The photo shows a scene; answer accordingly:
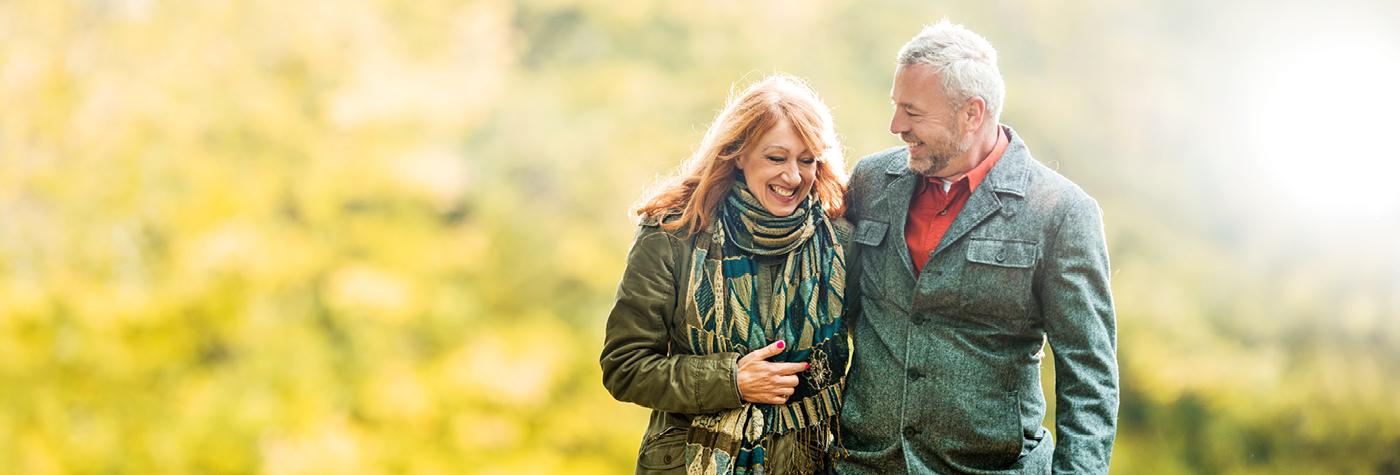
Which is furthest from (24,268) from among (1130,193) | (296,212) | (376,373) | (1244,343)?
(1244,343)

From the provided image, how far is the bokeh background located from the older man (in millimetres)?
3269

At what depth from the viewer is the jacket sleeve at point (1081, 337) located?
74.9 inches

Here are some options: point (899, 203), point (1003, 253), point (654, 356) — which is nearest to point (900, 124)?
point (899, 203)

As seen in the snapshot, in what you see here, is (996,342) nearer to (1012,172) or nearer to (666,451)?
(1012,172)

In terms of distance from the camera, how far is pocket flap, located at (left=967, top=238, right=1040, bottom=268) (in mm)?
1940

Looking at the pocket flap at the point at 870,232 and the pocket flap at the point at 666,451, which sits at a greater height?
the pocket flap at the point at 870,232

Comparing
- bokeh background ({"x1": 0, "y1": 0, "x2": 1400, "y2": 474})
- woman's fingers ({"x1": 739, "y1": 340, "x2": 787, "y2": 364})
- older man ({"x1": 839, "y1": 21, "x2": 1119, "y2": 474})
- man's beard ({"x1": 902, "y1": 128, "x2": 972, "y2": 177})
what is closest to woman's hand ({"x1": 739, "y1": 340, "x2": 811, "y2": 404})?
woman's fingers ({"x1": 739, "y1": 340, "x2": 787, "y2": 364})

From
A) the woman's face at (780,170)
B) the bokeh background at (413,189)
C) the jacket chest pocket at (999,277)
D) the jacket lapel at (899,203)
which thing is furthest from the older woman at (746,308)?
the bokeh background at (413,189)

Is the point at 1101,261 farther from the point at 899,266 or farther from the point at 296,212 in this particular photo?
the point at 296,212

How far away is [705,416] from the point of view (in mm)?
2062

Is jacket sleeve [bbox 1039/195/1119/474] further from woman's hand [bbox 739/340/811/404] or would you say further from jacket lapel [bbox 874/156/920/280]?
woman's hand [bbox 739/340/811/404]

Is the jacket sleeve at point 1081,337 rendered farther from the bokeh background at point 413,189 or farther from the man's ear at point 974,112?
the bokeh background at point 413,189

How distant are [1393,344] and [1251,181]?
82 centimetres

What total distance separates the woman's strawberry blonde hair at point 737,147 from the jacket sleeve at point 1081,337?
431 mm
